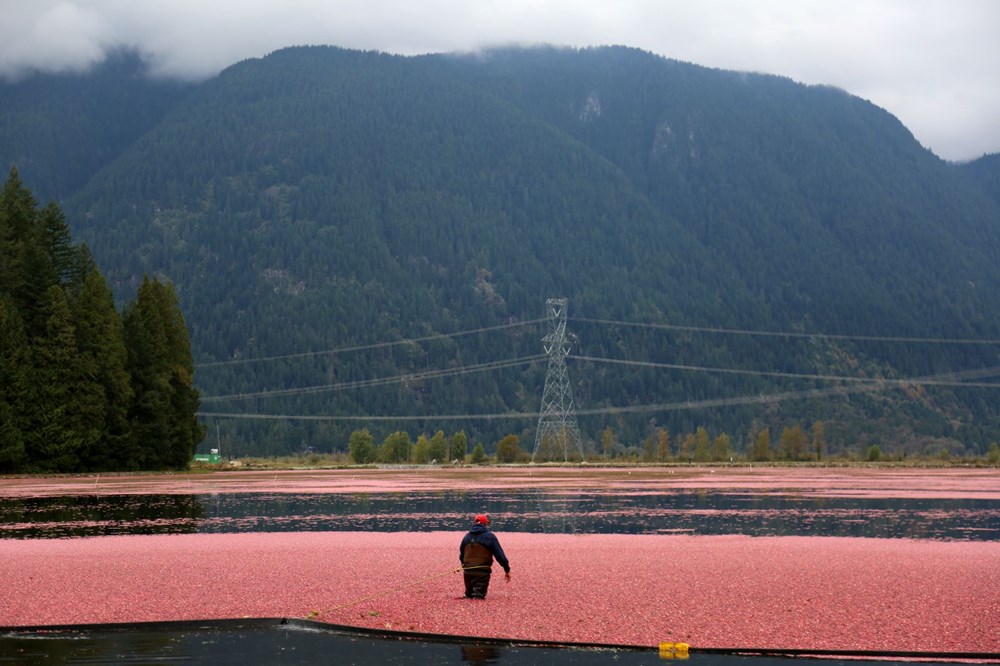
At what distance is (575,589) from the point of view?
28.9 m

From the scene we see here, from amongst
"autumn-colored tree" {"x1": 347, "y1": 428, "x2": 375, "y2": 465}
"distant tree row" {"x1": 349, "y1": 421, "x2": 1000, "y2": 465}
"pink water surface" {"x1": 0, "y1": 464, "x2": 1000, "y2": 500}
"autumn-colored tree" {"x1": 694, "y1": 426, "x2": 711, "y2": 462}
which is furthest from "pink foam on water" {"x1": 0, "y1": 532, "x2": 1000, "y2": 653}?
"autumn-colored tree" {"x1": 347, "y1": 428, "x2": 375, "y2": 465}

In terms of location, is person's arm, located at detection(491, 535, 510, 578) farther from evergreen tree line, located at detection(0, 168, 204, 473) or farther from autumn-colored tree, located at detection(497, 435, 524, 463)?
autumn-colored tree, located at detection(497, 435, 524, 463)

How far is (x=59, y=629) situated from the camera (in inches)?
963

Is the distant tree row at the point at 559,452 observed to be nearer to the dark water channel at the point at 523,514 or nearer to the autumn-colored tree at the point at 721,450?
the autumn-colored tree at the point at 721,450

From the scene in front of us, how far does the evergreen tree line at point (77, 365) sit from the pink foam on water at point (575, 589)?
59125mm

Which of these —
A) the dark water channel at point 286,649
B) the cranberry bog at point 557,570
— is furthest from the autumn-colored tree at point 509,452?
the dark water channel at point 286,649

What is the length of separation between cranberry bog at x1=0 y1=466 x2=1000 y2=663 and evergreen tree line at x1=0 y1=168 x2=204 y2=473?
33816 mm

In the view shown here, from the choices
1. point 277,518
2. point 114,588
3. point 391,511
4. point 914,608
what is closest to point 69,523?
point 277,518

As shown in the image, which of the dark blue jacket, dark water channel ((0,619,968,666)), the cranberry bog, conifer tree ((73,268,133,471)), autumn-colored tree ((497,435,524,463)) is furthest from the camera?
autumn-colored tree ((497,435,524,463))

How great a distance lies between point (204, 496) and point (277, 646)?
52.2 metres

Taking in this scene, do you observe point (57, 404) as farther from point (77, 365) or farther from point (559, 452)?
point (559, 452)

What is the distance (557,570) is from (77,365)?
76.1 meters

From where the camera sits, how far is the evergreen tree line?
96875mm

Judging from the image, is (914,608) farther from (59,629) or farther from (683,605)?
(59,629)
